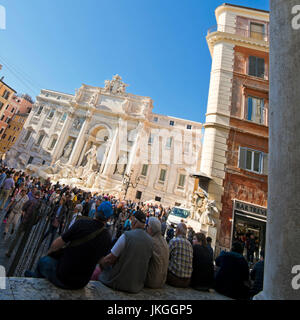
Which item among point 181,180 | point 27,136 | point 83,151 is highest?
point 27,136

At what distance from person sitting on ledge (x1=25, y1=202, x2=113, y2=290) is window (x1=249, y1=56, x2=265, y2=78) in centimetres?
1325

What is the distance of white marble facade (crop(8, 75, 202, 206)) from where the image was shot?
100ft

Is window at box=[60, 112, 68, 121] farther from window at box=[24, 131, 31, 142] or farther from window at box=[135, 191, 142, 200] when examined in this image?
window at box=[135, 191, 142, 200]

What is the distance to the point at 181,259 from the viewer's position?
10.1 ft

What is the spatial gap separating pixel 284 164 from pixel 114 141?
31.7 meters

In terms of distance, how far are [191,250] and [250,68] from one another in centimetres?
1257

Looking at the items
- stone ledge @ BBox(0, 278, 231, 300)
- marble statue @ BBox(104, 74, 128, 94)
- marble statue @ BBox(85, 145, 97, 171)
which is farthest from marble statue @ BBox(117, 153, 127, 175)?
stone ledge @ BBox(0, 278, 231, 300)

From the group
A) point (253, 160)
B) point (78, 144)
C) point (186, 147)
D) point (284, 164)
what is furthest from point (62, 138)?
point (284, 164)

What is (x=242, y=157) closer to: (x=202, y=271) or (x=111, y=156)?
(x=202, y=271)

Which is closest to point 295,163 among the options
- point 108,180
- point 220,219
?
point 220,219

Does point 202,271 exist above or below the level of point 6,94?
below

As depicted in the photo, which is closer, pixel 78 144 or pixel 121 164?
pixel 121 164

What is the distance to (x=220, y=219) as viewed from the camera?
8602mm
